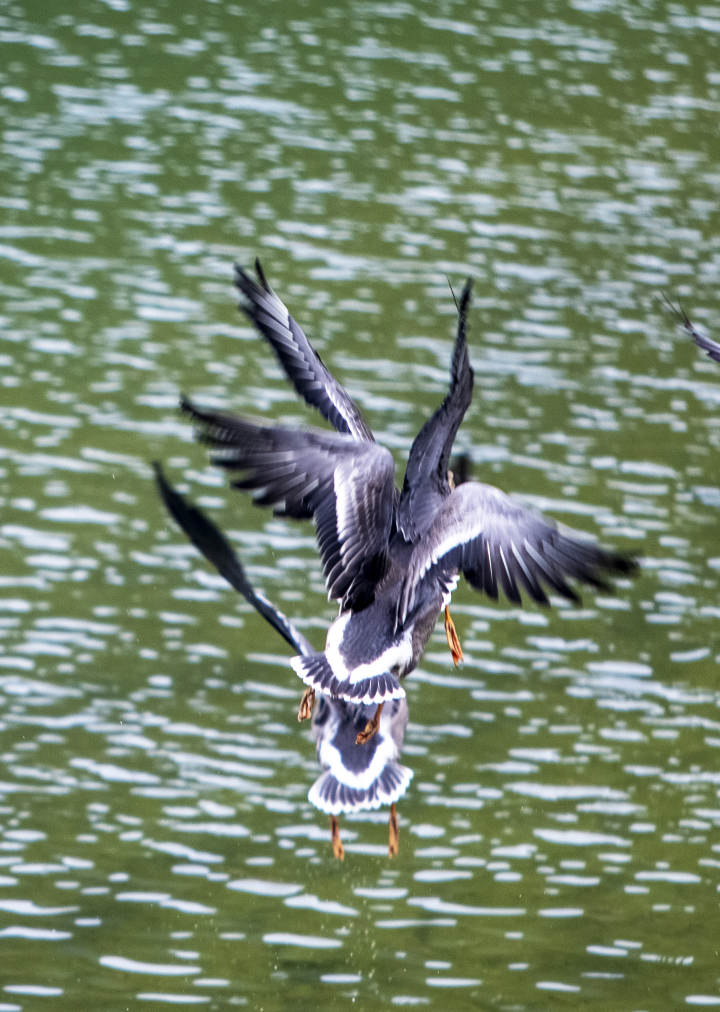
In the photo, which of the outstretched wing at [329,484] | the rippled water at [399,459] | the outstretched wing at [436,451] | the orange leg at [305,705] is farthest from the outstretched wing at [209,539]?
the rippled water at [399,459]

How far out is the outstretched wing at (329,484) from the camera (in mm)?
9656

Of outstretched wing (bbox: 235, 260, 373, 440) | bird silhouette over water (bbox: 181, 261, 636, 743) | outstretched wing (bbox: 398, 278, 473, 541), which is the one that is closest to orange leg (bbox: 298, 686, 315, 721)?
bird silhouette over water (bbox: 181, 261, 636, 743)

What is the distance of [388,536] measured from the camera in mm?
10141

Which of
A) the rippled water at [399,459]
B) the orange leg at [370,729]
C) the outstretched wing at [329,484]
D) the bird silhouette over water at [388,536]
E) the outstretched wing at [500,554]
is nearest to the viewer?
the outstretched wing at [500,554]

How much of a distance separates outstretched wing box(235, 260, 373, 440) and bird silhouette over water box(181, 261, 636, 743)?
94 cm

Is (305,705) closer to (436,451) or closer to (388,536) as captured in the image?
(388,536)

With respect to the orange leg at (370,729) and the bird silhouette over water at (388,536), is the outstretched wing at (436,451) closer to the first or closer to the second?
the bird silhouette over water at (388,536)

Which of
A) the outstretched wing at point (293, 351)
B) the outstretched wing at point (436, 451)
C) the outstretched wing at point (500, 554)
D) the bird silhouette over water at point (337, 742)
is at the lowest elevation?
the bird silhouette over water at point (337, 742)

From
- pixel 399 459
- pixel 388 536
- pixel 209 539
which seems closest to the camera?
pixel 388 536

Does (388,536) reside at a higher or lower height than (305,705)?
higher

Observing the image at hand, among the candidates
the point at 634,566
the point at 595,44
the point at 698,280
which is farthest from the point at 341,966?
the point at 595,44

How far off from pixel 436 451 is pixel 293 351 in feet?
4.80

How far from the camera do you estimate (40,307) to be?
23859 mm

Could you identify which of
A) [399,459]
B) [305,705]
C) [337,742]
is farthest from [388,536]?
[399,459]
